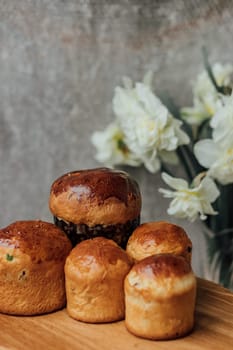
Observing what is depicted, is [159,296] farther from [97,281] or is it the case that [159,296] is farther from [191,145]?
[191,145]

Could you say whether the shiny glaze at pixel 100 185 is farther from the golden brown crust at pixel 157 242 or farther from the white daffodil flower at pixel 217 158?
the white daffodil flower at pixel 217 158

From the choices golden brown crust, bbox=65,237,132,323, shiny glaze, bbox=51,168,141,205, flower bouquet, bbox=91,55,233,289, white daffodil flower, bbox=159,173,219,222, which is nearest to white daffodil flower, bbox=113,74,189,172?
flower bouquet, bbox=91,55,233,289

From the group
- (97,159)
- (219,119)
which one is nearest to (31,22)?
(97,159)

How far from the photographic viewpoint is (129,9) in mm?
1453

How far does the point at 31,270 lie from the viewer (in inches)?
34.9

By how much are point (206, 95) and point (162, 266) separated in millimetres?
630

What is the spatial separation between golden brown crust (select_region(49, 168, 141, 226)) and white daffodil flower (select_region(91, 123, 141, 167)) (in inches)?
19.6

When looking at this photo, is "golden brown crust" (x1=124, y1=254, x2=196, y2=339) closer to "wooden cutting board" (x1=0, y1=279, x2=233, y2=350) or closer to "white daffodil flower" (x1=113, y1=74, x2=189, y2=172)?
"wooden cutting board" (x1=0, y1=279, x2=233, y2=350)

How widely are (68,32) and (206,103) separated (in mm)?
343

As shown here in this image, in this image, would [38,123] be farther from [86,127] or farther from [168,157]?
[168,157]

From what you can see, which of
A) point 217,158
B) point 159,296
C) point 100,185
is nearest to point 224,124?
point 217,158

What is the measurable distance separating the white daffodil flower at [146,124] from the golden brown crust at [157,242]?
0.38 m

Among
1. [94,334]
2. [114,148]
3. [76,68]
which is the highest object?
[76,68]

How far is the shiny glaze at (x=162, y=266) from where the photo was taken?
818 mm
